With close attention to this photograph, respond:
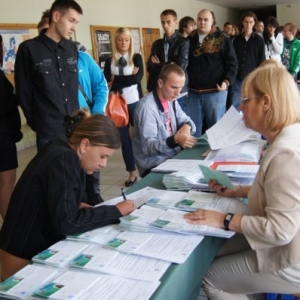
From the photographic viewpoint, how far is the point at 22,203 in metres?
1.34

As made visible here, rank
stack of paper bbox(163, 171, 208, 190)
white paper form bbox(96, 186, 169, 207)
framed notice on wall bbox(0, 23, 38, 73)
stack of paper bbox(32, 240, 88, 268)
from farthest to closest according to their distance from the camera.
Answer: framed notice on wall bbox(0, 23, 38, 73) < stack of paper bbox(163, 171, 208, 190) < white paper form bbox(96, 186, 169, 207) < stack of paper bbox(32, 240, 88, 268)

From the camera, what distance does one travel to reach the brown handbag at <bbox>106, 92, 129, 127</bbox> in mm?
3441

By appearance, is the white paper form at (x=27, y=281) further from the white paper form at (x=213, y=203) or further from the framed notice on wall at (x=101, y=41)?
the framed notice on wall at (x=101, y=41)

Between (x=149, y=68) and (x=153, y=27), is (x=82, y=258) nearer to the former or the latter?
(x=149, y=68)

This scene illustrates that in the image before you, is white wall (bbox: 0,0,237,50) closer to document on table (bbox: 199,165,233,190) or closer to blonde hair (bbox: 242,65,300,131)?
document on table (bbox: 199,165,233,190)

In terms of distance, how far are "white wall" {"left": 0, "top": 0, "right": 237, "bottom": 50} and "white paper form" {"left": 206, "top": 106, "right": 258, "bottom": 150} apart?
12.2ft

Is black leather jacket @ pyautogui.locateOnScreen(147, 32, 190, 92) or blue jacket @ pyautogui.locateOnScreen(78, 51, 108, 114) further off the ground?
black leather jacket @ pyautogui.locateOnScreen(147, 32, 190, 92)

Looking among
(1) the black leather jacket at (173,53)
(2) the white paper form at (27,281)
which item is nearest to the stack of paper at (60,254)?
(2) the white paper form at (27,281)

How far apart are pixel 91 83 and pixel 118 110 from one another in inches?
29.0

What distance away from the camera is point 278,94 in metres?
1.26

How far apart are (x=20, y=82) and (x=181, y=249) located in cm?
166

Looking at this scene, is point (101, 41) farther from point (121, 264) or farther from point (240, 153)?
point (121, 264)

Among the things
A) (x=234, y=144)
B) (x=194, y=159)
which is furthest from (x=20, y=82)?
(x=234, y=144)

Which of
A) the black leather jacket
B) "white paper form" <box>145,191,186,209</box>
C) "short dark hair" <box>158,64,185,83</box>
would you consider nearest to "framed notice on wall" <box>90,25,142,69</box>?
the black leather jacket
